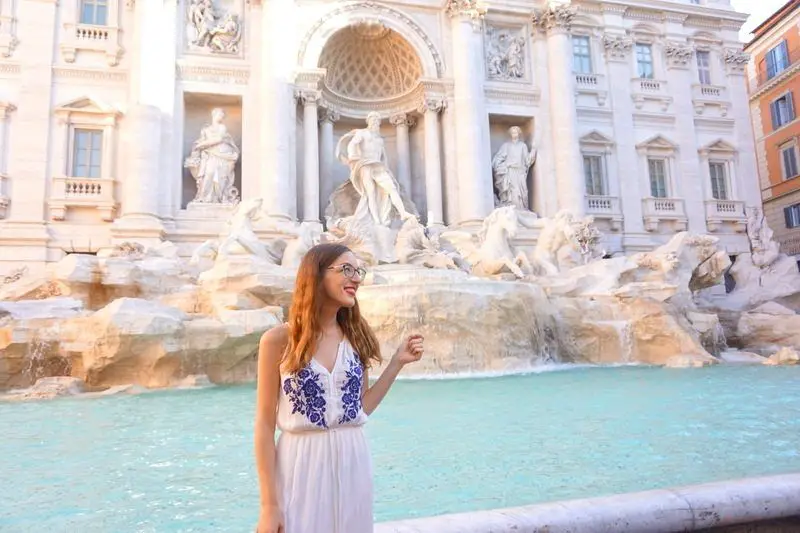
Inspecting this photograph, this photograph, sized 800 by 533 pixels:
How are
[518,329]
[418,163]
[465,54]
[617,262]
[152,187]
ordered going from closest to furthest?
[518,329], [617,262], [152,187], [465,54], [418,163]

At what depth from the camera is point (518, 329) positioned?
9102 millimetres

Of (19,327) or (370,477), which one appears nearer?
(370,477)

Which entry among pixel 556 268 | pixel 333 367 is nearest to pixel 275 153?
pixel 556 268

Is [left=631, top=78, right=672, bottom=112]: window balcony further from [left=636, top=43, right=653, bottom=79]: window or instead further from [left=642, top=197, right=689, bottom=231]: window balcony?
[left=642, top=197, right=689, bottom=231]: window balcony

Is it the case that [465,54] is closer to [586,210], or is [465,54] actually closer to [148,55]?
[586,210]

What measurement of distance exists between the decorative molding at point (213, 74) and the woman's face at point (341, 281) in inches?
620

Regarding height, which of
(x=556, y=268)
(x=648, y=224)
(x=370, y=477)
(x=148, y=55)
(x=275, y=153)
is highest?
(x=148, y=55)

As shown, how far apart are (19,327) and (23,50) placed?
1098 centimetres

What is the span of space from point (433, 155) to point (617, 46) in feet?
25.7

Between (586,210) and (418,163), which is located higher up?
(418,163)

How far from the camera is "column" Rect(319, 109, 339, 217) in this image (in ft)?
55.5

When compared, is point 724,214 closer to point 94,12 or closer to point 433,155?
point 433,155

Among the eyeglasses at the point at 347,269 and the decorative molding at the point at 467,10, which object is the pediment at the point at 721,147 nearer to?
the decorative molding at the point at 467,10

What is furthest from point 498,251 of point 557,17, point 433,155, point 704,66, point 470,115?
point 704,66
